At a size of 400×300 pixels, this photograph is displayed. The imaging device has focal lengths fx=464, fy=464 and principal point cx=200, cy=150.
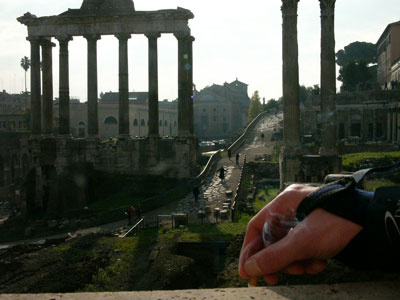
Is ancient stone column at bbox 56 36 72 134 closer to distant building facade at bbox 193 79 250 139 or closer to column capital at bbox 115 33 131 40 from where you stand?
column capital at bbox 115 33 131 40

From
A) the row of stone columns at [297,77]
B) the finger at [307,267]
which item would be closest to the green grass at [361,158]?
the row of stone columns at [297,77]

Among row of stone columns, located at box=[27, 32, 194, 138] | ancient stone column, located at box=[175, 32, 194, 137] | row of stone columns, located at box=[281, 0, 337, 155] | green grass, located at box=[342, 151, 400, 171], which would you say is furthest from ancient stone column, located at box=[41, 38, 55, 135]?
green grass, located at box=[342, 151, 400, 171]

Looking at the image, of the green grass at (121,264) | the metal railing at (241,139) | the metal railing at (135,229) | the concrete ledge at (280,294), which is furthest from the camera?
the metal railing at (241,139)

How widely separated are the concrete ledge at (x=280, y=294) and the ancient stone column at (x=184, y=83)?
82.2 ft

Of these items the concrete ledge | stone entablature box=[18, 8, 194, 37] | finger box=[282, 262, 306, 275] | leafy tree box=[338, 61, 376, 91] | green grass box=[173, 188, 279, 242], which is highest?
leafy tree box=[338, 61, 376, 91]

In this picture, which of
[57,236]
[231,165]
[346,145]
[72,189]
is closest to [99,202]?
[72,189]

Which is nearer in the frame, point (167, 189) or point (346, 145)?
point (167, 189)

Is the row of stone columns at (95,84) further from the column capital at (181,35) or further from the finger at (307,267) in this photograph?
the finger at (307,267)

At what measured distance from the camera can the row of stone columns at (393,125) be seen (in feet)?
135

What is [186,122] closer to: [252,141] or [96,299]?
[252,141]

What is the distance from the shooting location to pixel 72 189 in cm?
2891

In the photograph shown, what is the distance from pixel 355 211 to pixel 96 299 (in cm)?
192

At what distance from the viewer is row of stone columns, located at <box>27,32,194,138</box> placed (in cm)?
2848

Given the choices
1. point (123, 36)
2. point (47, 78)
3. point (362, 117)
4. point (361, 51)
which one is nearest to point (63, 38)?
point (47, 78)
